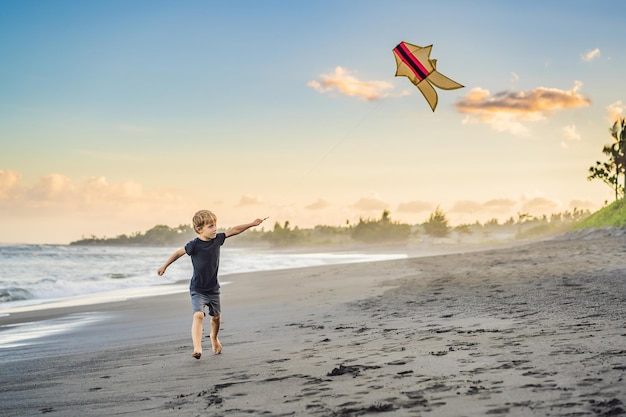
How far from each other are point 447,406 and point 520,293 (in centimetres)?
601

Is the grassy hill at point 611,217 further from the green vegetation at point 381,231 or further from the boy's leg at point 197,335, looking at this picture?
the green vegetation at point 381,231

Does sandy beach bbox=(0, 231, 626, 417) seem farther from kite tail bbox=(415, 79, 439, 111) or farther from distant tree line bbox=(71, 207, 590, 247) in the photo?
distant tree line bbox=(71, 207, 590, 247)

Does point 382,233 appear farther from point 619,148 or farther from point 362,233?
point 619,148

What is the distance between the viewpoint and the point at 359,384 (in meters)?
3.66

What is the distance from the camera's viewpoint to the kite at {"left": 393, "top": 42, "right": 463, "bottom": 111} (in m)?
7.74

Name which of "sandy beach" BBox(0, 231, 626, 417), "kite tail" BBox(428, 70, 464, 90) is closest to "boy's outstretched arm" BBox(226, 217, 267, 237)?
"sandy beach" BBox(0, 231, 626, 417)

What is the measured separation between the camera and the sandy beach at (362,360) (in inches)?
127

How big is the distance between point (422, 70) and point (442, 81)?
12.4 inches

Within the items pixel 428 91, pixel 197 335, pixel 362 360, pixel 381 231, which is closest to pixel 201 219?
pixel 197 335

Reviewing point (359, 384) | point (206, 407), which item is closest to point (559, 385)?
point (359, 384)

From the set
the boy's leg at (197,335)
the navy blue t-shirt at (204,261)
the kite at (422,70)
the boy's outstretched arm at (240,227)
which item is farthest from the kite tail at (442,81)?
the boy's leg at (197,335)

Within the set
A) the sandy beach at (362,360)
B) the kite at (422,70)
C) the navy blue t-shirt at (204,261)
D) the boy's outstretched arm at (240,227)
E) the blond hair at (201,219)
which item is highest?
the kite at (422,70)

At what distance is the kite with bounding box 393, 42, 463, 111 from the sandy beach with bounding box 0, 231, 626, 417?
9.81 feet

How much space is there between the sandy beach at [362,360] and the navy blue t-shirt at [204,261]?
0.66 m
